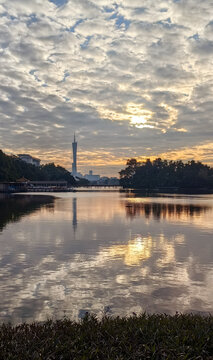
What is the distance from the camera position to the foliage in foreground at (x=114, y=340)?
6.01 meters

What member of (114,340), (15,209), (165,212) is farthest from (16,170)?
(114,340)

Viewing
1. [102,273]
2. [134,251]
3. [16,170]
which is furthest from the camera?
[16,170]

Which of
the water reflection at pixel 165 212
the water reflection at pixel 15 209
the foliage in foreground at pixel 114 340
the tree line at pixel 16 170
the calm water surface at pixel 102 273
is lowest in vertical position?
the calm water surface at pixel 102 273

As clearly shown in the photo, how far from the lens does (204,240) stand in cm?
2191

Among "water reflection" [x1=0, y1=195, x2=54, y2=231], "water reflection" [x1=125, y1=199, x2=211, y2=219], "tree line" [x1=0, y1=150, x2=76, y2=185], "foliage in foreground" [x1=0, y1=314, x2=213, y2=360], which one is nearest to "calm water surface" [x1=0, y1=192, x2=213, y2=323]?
"foliage in foreground" [x1=0, y1=314, x2=213, y2=360]

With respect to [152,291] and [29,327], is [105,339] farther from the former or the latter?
[152,291]

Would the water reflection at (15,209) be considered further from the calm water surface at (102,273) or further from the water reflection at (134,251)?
the water reflection at (134,251)

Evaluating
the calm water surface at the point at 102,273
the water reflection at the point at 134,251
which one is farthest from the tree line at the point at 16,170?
the water reflection at the point at 134,251

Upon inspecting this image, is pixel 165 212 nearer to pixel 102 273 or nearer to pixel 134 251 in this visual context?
pixel 134 251

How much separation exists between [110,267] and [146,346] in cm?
854

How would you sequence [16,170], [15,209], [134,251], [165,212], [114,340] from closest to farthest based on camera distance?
[114,340], [134,251], [165,212], [15,209], [16,170]

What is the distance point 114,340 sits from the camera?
6492 mm

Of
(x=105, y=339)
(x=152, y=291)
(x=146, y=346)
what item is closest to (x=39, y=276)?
(x=152, y=291)

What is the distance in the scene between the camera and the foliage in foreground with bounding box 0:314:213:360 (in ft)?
19.7
